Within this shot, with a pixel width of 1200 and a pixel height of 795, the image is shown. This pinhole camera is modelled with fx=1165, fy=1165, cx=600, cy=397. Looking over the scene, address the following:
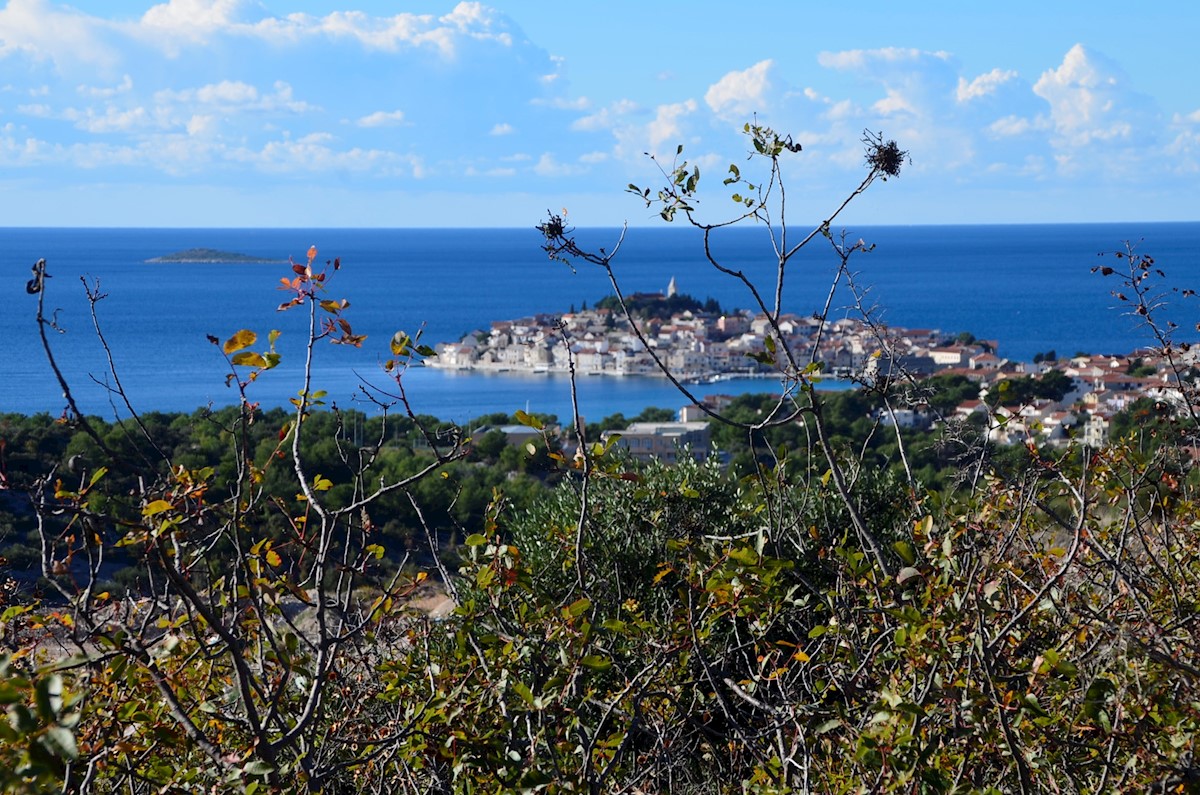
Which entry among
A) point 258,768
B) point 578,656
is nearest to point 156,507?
point 258,768

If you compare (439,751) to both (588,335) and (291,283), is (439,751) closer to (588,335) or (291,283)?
(291,283)

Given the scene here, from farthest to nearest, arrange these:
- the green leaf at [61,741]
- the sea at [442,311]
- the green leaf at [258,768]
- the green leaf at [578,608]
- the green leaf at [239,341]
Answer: the sea at [442,311] → the green leaf at [578,608] → the green leaf at [239,341] → the green leaf at [258,768] → the green leaf at [61,741]

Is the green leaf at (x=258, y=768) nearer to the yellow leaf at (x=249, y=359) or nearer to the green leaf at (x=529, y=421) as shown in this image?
the yellow leaf at (x=249, y=359)

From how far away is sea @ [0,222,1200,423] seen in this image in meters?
15.2

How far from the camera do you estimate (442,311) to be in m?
94.7

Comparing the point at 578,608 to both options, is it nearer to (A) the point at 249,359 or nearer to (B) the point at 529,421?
(B) the point at 529,421

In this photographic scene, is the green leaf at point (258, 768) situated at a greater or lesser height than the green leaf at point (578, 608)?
lesser

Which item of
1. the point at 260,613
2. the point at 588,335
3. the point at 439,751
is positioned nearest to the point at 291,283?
the point at 260,613

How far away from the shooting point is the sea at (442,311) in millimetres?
15187

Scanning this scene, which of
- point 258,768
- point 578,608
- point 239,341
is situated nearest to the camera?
point 258,768

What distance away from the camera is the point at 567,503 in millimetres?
7566

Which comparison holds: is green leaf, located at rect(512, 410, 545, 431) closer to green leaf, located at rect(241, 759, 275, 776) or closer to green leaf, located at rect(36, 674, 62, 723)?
green leaf, located at rect(241, 759, 275, 776)

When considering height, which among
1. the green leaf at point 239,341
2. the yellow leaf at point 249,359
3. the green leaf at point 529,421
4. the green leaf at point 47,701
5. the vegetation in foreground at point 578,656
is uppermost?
the green leaf at point 239,341

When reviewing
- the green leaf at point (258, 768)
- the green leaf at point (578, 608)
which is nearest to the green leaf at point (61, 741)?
the green leaf at point (258, 768)
